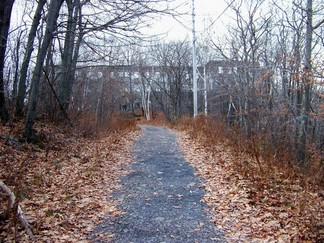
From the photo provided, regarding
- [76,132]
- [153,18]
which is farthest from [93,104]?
[153,18]

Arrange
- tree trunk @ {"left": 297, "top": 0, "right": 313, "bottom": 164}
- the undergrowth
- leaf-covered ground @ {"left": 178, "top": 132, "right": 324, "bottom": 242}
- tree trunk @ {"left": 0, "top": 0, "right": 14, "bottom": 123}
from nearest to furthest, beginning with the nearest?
1. leaf-covered ground @ {"left": 178, "top": 132, "right": 324, "bottom": 242}
2. the undergrowth
3. tree trunk @ {"left": 297, "top": 0, "right": 313, "bottom": 164}
4. tree trunk @ {"left": 0, "top": 0, "right": 14, "bottom": 123}

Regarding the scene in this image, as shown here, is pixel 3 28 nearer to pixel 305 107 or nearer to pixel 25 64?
pixel 25 64

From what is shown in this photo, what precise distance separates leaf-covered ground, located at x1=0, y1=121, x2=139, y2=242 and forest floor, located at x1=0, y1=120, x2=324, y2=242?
0.04 feet

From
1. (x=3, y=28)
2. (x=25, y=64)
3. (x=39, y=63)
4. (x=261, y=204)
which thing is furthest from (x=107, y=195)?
(x=25, y=64)

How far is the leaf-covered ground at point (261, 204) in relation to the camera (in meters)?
4.22

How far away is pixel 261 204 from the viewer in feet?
17.4

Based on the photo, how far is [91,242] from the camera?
Answer: 408 centimetres

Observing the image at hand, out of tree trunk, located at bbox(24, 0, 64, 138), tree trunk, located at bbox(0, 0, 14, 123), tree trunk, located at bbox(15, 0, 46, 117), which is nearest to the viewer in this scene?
tree trunk, located at bbox(24, 0, 64, 138)

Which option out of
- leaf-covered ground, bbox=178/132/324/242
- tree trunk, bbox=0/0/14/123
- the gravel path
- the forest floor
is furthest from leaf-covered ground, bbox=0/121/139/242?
leaf-covered ground, bbox=178/132/324/242

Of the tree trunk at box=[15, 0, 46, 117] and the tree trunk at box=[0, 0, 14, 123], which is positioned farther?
the tree trunk at box=[15, 0, 46, 117]

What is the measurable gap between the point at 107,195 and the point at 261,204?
2.99 metres

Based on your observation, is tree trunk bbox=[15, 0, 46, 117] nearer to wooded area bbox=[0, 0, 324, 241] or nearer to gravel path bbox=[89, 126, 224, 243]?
wooded area bbox=[0, 0, 324, 241]

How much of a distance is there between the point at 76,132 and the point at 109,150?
2731 millimetres

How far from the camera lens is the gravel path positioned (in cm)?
429
